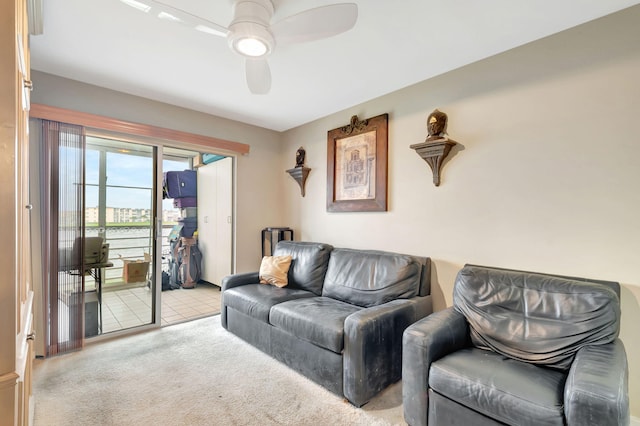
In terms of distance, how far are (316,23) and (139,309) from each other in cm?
342

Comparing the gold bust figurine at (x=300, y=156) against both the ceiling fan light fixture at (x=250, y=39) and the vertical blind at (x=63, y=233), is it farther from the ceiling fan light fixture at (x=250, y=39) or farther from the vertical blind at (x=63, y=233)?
the vertical blind at (x=63, y=233)

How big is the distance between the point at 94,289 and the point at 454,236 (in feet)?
11.5

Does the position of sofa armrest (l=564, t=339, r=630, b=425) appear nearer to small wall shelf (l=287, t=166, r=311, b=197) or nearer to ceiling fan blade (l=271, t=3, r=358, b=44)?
ceiling fan blade (l=271, t=3, r=358, b=44)

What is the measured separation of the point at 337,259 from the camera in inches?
117

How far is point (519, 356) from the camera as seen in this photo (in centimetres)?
168

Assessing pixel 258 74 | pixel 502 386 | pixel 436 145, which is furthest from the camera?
pixel 436 145

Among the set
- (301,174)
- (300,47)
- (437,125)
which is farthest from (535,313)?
(301,174)

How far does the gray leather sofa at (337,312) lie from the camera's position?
1.94 meters

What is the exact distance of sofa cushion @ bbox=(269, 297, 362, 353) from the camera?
2.01m

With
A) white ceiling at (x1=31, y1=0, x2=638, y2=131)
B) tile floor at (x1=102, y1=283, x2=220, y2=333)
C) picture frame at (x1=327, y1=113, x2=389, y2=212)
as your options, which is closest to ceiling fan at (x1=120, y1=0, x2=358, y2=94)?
white ceiling at (x1=31, y1=0, x2=638, y2=131)

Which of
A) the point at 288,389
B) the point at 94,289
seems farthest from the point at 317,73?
the point at 94,289

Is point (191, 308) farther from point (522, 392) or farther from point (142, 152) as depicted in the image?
point (522, 392)

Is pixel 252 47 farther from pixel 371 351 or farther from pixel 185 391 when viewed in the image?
pixel 185 391

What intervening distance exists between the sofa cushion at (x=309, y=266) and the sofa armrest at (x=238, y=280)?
411mm
